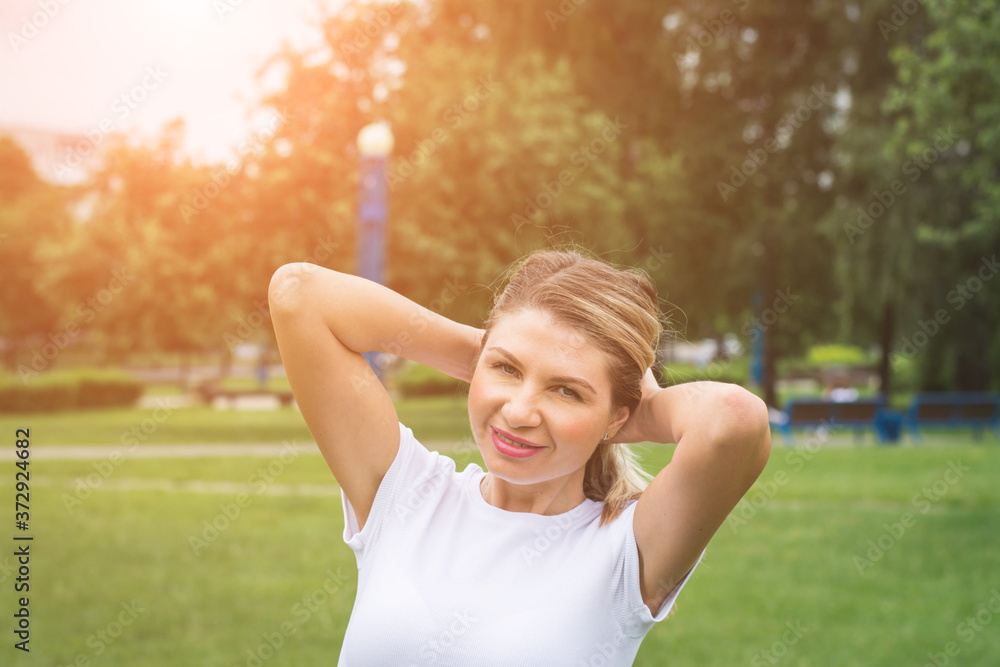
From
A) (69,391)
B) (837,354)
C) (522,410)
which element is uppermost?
(522,410)

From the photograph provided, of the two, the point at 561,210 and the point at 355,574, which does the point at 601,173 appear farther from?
the point at 355,574

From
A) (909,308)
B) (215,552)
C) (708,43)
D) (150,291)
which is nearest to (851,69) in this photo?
(708,43)

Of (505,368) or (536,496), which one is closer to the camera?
(505,368)

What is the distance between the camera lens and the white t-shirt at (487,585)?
1.72 metres

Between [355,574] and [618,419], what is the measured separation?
18.1 feet

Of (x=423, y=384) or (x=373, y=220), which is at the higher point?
(x=373, y=220)

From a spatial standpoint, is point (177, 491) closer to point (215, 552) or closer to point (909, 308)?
point (215, 552)

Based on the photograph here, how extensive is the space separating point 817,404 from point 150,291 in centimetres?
1307

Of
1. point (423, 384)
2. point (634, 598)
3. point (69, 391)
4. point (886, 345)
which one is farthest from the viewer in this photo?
point (423, 384)

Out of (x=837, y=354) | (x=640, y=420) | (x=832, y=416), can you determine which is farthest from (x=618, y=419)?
(x=837, y=354)

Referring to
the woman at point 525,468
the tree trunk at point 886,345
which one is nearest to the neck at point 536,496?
the woman at point 525,468

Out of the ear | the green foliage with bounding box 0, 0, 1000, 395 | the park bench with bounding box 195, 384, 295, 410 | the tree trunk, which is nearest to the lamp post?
the green foliage with bounding box 0, 0, 1000, 395

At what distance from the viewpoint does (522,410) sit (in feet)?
5.76

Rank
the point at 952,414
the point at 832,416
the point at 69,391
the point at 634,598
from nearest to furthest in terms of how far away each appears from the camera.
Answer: the point at 634,598
the point at 832,416
the point at 952,414
the point at 69,391
